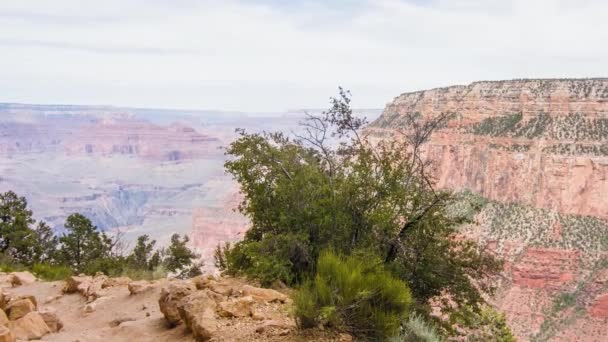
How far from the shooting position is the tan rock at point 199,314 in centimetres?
1124

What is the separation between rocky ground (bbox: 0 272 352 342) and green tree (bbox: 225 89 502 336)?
1.69 metres

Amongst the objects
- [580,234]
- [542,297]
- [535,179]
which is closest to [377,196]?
[542,297]

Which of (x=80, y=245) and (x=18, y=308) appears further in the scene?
(x=80, y=245)

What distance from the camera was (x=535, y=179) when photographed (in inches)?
3073

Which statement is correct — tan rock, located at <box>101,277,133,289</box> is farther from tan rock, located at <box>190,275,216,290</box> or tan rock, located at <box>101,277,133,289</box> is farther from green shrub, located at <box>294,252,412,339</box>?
green shrub, located at <box>294,252,412,339</box>

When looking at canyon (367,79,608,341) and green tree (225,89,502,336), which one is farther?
canyon (367,79,608,341)

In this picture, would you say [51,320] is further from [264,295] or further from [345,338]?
[345,338]

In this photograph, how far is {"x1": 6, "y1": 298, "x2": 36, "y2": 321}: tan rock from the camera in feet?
45.4

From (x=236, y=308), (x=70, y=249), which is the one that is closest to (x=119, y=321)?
(x=236, y=308)

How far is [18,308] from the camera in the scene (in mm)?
14031

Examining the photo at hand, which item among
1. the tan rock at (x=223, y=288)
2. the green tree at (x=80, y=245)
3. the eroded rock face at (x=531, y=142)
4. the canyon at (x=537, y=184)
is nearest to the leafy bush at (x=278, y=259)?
the tan rock at (x=223, y=288)

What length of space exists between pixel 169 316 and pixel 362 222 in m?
5.62

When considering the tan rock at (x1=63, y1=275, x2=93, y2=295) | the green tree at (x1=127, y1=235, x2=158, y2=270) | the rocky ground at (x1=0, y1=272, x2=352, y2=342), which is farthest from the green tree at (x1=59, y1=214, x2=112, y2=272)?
the rocky ground at (x1=0, y1=272, x2=352, y2=342)

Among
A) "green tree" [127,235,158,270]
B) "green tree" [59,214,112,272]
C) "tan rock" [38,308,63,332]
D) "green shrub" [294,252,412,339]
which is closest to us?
"green shrub" [294,252,412,339]
